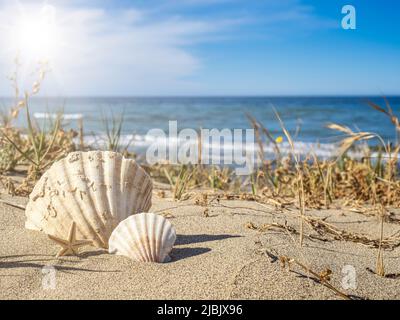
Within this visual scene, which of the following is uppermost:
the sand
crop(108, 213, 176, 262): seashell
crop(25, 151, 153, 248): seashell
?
crop(25, 151, 153, 248): seashell

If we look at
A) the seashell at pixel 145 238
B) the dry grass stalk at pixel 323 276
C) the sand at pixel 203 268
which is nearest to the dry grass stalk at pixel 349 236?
the sand at pixel 203 268

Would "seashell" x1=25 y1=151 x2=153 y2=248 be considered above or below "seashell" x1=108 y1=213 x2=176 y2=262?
above

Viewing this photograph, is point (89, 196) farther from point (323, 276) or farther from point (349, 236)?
point (349, 236)

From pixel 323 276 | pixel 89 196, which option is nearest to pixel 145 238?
pixel 89 196

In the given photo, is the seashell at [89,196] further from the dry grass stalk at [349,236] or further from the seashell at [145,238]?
the dry grass stalk at [349,236]

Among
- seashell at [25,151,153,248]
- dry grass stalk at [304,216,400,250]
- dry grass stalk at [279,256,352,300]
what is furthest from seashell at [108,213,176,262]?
dry grass stalk at [304,216,400,250]

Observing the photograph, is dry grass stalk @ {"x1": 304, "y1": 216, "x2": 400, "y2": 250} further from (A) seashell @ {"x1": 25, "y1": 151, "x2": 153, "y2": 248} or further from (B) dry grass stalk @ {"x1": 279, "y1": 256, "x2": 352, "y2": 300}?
(A) seashell @ {"x1": 25, "y1": 151, "x2": 153, "y2": 248}
